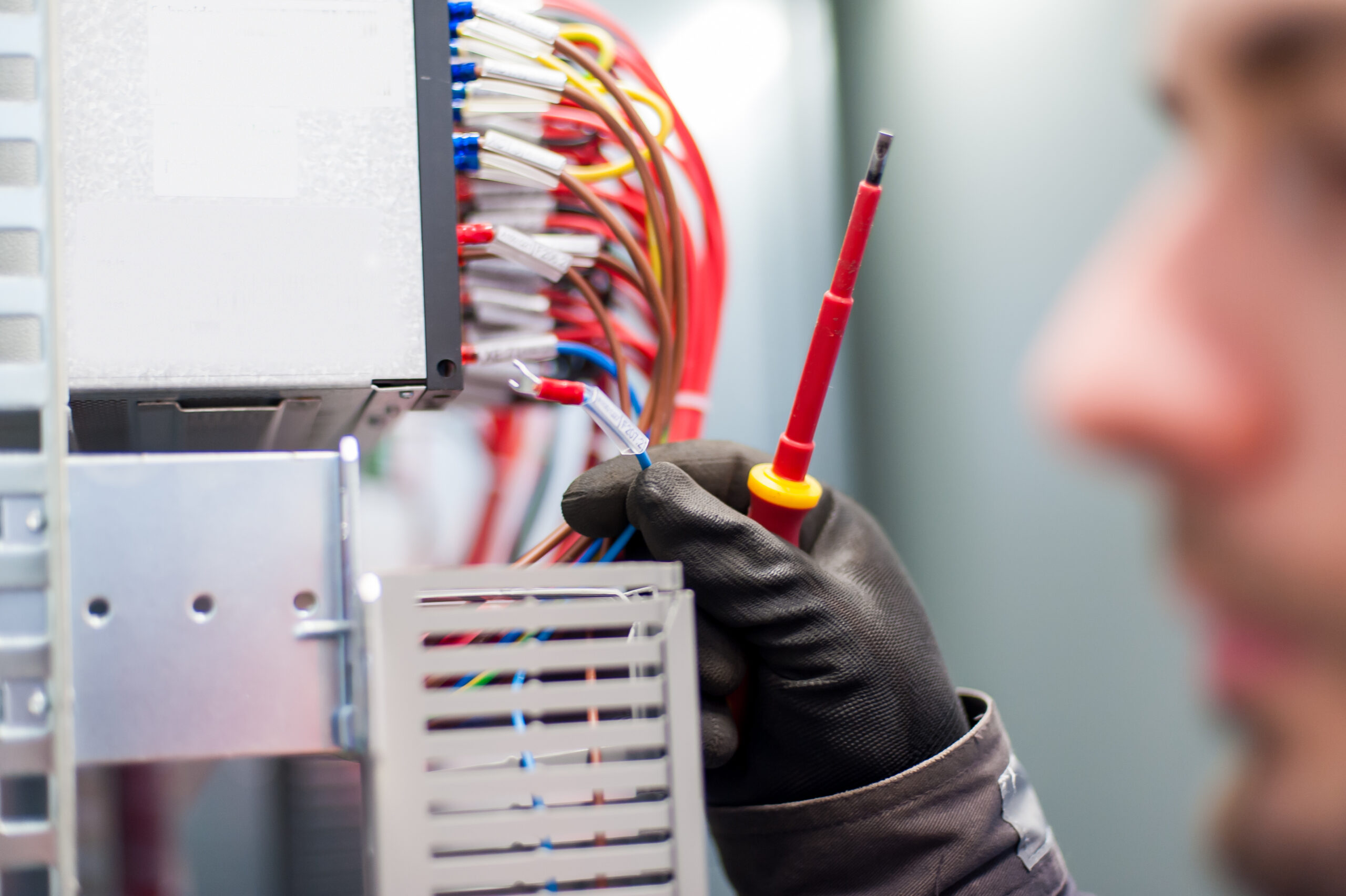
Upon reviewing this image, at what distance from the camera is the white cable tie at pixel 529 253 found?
25.7 inches

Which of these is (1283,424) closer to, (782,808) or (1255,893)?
(1255,893)

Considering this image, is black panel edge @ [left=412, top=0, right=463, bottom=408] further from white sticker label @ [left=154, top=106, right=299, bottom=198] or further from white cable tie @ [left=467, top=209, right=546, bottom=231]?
white cable tie @ [left=467, top=209, right=546, bottom=231]

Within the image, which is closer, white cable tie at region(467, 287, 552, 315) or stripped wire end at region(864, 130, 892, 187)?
stripped wire end at region(864, 130, 892, 187)

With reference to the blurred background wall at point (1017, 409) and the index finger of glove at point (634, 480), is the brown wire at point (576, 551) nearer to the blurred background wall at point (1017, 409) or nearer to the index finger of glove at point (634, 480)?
the index finger of glove at point (634, 480)

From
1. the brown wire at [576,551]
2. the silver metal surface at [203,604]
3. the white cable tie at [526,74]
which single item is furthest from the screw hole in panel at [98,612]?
the white cable tie at [526,74]

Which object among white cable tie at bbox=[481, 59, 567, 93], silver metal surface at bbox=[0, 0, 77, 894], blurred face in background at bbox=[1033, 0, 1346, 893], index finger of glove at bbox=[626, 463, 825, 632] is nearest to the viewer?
blurred face in background at bbox=[1033, 0, 1346, 893]

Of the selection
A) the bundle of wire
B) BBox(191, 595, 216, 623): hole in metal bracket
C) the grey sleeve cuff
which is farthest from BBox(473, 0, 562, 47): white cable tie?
the grey sleeve cuff

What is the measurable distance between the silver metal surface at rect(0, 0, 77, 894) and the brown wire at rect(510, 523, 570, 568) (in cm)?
36

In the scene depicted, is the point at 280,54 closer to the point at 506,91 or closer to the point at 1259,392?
the point at 506,91

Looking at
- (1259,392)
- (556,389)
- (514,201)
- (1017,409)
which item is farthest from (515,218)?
(1259,392)

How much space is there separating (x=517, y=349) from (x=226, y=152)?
26 centimetres

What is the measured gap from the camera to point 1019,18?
0.77 metres

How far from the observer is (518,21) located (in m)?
0.65

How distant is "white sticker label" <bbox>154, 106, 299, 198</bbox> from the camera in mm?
486
